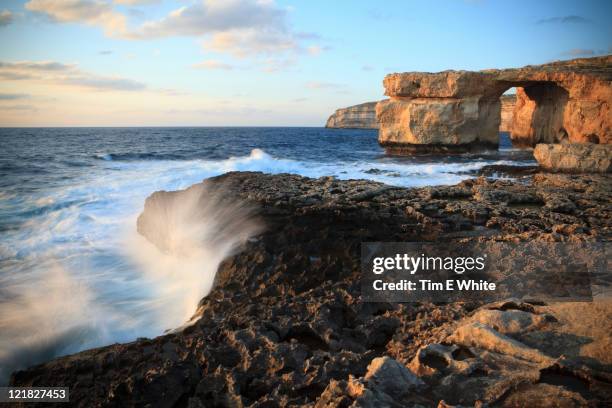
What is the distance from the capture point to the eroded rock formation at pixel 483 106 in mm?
19016

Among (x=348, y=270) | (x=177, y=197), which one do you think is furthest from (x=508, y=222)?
(x=177, y=197)

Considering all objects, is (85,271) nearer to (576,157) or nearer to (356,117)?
(576,157)

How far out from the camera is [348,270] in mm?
4520

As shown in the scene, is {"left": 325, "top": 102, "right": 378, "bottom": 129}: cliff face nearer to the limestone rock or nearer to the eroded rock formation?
the eroded rock formation

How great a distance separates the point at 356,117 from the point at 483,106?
71465 millimetres

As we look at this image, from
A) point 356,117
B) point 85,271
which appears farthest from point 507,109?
point 85,271

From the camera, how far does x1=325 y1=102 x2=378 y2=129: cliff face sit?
3440 inches

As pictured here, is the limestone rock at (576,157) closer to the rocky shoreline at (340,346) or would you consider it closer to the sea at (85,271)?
the sea at (85,271)

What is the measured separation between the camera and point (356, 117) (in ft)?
306

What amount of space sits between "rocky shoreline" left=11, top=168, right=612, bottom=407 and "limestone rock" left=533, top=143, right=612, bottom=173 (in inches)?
358

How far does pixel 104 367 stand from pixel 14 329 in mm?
2510

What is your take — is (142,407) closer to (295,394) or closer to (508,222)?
(295,394)

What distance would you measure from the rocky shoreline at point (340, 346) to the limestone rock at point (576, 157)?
909 cm

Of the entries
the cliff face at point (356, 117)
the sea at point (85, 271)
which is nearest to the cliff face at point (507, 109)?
the cliff face at point (356, 117)
